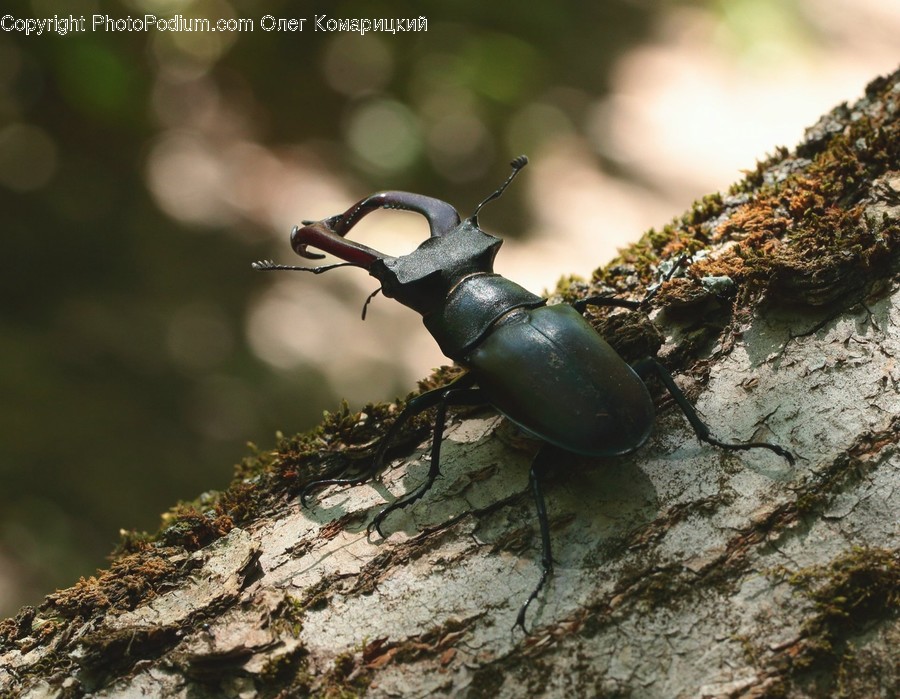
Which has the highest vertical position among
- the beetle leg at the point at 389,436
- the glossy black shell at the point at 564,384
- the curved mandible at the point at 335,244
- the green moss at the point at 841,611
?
the curved mandible at the point at 335,244

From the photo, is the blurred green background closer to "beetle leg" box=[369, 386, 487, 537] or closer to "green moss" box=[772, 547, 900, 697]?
"beetle leg" box=[369, 386, 487, 537]

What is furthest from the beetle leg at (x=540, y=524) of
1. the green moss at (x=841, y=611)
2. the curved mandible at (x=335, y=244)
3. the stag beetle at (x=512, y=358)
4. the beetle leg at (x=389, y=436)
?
the curved mandible at (x=335, y=244)

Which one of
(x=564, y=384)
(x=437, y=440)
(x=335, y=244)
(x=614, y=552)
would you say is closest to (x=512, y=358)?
(x=564, y=384)

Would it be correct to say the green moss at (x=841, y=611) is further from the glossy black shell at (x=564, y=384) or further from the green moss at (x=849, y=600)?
the glossy black shell at (x=564, y=384)

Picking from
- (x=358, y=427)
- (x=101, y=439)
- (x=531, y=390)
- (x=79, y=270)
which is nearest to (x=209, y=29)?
(x=79, y=270)

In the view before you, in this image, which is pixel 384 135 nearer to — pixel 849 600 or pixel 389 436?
pixel 389 436

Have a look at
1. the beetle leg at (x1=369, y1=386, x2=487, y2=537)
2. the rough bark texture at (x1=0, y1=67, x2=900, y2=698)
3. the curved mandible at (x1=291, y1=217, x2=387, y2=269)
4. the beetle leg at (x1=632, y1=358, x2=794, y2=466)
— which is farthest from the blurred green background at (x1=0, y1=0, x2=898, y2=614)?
the beetle leg at (x1=369, y1=386, x2=487, y2=537)
